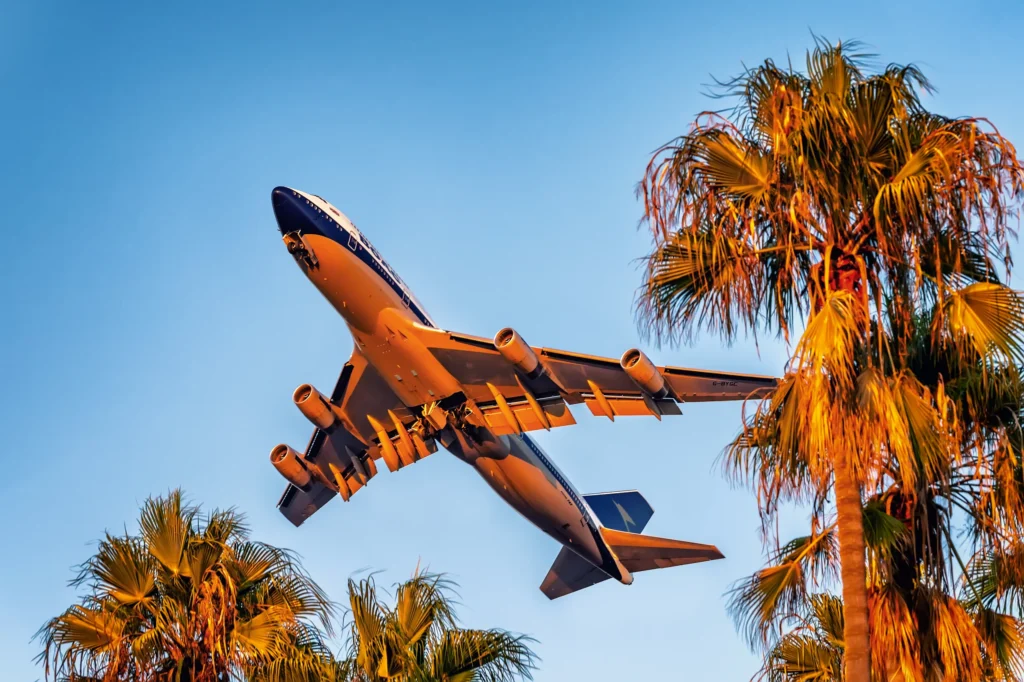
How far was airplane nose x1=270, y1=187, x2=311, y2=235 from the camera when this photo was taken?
27.1 m

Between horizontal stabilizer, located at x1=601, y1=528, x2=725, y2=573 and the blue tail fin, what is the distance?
1315 millimetres

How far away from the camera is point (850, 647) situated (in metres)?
9.17

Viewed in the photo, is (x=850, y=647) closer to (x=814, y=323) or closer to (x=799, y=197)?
(x=814, y=323)

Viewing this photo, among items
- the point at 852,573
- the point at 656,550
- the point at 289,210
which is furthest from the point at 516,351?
the point at 852,573

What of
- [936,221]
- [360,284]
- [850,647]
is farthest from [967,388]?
[360,284]

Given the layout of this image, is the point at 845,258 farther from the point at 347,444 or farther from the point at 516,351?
the point at 347,444

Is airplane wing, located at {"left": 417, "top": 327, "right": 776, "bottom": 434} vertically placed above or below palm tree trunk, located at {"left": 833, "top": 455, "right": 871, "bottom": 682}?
above

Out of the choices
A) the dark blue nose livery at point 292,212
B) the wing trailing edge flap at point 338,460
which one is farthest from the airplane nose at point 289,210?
the wing trailing edge flap at point 338,460

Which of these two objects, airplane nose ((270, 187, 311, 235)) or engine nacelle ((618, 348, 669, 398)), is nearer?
engine nacelle ((618, 348, 669, 398))

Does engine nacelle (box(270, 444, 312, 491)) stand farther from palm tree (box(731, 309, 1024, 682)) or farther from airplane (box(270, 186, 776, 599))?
palm tree (box(731, 309, 1024, 682))

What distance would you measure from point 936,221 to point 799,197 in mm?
1331

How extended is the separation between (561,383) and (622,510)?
458 inches

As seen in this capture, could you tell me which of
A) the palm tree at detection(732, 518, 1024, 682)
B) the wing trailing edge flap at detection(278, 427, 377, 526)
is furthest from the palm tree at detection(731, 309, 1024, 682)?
the wing trailing edge flap at detection(278, 427, 377, 526)

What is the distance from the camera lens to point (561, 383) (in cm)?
2759
